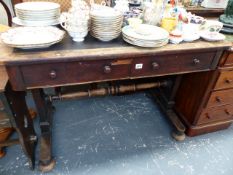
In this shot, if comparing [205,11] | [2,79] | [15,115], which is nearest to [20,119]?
[15,115]

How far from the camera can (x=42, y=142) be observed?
1.29 m

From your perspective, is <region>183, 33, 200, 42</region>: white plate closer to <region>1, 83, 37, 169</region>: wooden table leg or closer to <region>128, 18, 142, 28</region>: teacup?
<region>128, 18, 142, 28</region>: teacup

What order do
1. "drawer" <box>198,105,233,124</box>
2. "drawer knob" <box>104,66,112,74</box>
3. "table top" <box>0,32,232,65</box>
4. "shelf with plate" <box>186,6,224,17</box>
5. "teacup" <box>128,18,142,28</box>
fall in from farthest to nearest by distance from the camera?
"shelf with plate" <box>186,6,224,17</box>, "drawer" <box>198,105,233,124</box>, "teacup" <box>128,18,142,28</box>, "drawer knob" <box>104,66,112,74</box>, "table top" <box>0,32,232,65</box>

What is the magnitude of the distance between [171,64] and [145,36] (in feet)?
0.67

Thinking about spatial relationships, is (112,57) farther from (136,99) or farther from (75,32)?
(136,99)

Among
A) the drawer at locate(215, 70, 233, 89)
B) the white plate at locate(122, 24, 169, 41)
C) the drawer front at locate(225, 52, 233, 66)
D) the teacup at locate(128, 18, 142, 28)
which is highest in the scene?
the teacup at locate(128, 18, 142, 28)

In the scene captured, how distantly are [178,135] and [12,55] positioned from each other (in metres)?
1.23

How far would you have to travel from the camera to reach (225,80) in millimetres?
1256

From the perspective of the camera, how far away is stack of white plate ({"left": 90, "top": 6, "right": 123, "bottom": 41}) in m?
0.90

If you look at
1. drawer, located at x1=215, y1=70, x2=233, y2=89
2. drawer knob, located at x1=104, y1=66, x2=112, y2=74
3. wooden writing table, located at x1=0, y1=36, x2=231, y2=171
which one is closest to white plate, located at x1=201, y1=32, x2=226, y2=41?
wooden writing table, located at x1=0, y1=36, x2=231, y2=171

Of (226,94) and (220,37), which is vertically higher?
(220,37)

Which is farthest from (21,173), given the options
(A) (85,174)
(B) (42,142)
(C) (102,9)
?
(C) (102,9)

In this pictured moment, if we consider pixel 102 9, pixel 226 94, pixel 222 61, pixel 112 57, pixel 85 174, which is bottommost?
pixel 85 174

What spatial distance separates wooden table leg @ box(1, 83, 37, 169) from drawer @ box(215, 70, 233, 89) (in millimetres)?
1200
